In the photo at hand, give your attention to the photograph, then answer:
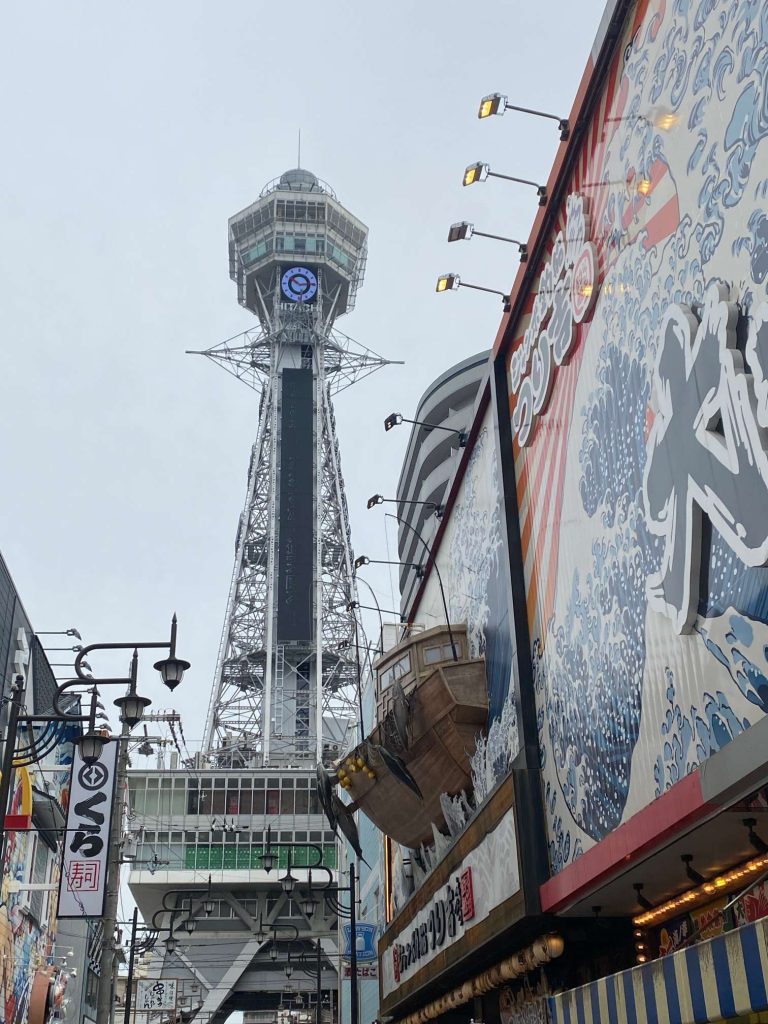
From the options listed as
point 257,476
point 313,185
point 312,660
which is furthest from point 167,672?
point 313,185

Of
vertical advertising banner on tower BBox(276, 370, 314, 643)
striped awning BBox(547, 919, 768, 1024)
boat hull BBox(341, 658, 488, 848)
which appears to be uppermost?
vertical advertising banner on tower BBox(276, 370, 314, 643)

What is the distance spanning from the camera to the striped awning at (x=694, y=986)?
801 centimetres

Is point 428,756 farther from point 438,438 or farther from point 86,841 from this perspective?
point 438,438

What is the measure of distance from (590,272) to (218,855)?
234 ft

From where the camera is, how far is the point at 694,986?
8953mm

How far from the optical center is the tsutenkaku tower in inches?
4222

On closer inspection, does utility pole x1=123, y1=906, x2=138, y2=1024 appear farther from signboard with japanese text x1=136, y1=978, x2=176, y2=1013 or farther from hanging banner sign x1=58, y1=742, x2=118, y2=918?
signboard with japanese text x1=136, y1=978, x2=176, y2=1013

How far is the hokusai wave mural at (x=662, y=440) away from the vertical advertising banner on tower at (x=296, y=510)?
309 feet

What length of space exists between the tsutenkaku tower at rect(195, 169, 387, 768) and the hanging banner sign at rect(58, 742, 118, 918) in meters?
56.1

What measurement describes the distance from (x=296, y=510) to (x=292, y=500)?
58.8 inches

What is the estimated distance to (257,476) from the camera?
398ft

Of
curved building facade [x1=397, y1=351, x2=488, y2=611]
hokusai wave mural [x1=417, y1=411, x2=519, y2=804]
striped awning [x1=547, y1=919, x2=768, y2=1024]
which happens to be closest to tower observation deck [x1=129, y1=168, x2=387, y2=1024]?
curved building facade [x1=397, y1=351, x2=488, y2=611]

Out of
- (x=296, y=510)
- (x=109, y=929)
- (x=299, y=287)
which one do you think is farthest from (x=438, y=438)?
(x=299, y=287)

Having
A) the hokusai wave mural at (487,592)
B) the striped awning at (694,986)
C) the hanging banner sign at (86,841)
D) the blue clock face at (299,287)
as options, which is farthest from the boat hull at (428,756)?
the blue clock face at (299,287)
